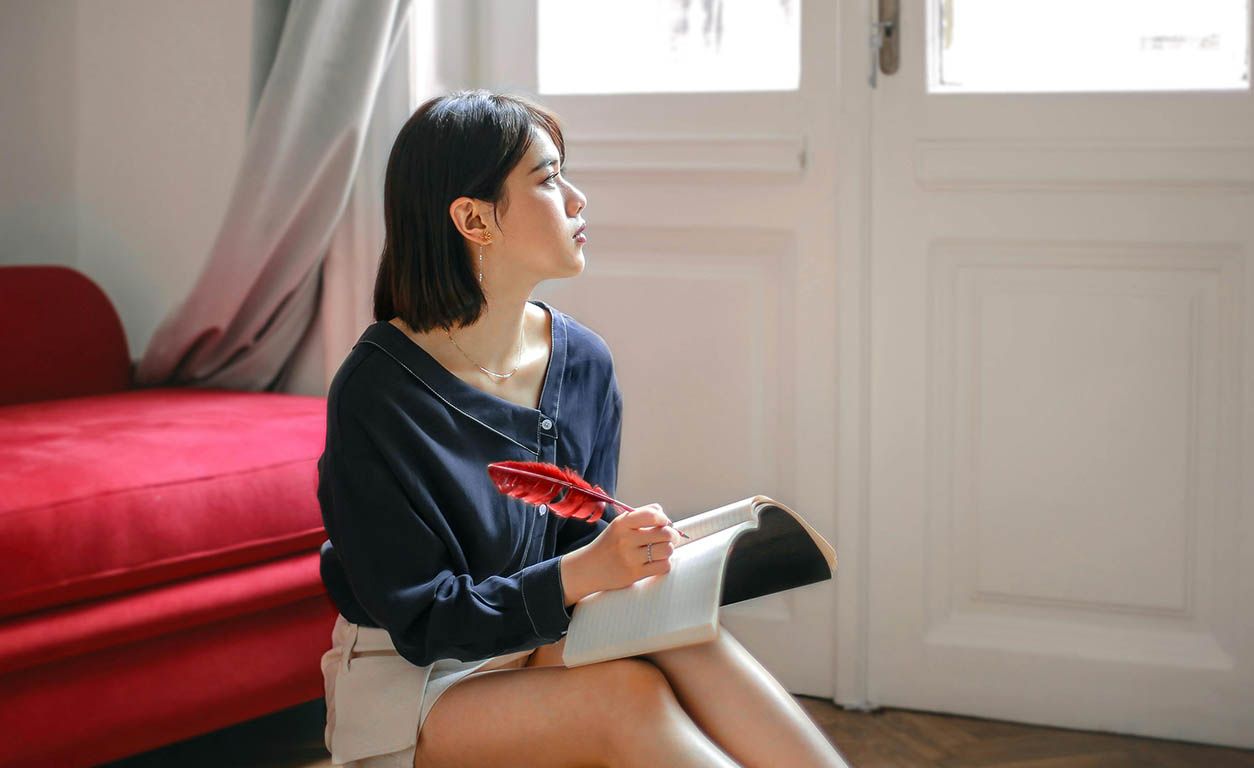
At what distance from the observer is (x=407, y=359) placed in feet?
4.62

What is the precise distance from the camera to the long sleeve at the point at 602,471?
5.20 ft

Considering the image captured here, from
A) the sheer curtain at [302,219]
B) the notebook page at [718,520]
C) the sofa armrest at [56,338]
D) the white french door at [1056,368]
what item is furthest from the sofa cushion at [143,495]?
the white french door at [1056,368]

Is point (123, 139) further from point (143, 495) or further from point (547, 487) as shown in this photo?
point (547, 487)

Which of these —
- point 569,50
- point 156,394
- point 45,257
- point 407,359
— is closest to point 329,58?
point 569,50

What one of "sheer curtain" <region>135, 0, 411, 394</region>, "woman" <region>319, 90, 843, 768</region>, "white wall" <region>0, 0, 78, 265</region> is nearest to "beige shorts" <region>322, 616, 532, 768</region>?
"woman" <region>319, 90, 843, 768</region>

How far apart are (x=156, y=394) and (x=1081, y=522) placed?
5.34 feet

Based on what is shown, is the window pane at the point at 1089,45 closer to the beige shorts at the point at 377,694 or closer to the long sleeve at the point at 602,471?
the long sleeve at the point at 602,471

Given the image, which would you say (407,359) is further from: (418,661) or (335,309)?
(335,309)

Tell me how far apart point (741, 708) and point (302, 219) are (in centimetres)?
148

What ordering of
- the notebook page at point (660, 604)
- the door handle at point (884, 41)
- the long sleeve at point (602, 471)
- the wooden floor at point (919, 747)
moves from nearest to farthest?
the notebook page at point (660, 604), the long sleeve at point (602, 471), the wooden floor at point (919, 747), the door handle at point (884, 41)

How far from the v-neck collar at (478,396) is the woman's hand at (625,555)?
21cm

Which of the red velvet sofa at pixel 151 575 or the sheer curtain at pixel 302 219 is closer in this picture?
the red velvet sofa at pixel 151 575

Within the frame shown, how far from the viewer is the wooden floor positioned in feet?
6.86

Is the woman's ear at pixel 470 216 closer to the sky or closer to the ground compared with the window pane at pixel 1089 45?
closer to the ground
